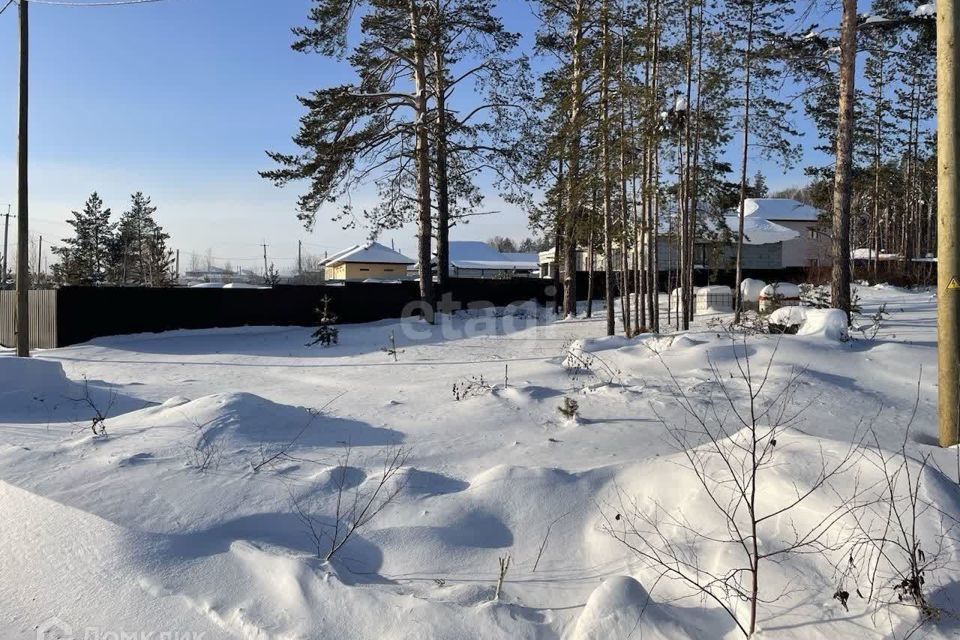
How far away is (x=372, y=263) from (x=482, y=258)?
9447 millimetres

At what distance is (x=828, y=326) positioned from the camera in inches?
317

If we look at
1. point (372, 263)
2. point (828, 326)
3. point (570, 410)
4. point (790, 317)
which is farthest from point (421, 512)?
point (372, 263)

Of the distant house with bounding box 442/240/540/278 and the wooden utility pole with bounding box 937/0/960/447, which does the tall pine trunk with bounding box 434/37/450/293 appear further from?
the distant house with bounding box 442/240/540/278

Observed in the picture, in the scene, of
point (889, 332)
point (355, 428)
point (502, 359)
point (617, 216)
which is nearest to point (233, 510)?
point (355, 428)

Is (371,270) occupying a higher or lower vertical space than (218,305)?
higher

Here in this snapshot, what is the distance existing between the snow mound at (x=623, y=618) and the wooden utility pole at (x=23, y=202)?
38.6 ft

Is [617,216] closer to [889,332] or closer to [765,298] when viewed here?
[765,298]

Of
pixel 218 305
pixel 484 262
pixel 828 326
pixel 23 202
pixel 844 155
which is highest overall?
pixel 484 262

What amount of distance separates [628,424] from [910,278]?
22.9m

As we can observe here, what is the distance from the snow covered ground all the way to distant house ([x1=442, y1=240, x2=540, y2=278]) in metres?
39.5

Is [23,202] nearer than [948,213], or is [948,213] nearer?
[948,213]

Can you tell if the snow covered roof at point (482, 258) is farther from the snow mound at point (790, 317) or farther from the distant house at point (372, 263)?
the snow mound at point (790, 317)

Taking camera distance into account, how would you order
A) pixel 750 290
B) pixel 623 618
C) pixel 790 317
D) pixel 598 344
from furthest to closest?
1. pixel 750 290
2. pixel 790 317
3. pixel 598 344
4. pixel 623 618

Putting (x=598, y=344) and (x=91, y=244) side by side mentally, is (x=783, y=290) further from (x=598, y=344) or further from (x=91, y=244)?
(x=91, y=244)
